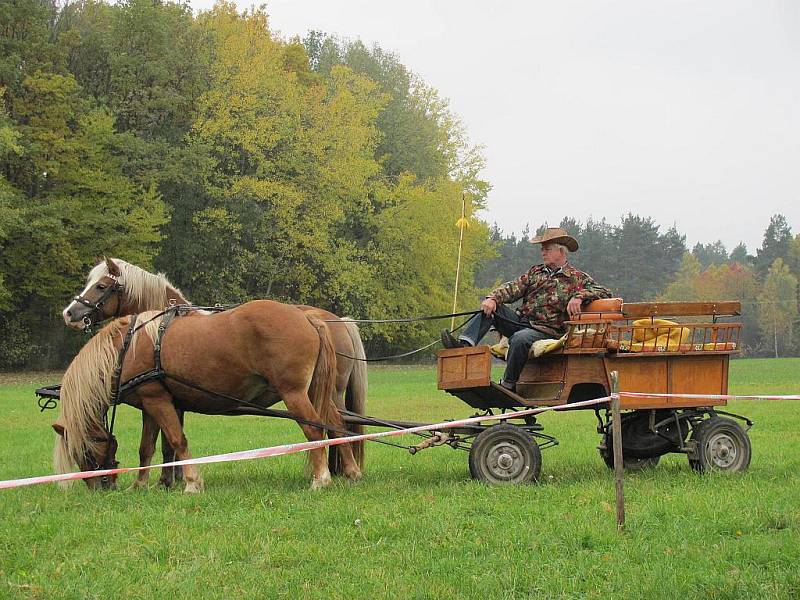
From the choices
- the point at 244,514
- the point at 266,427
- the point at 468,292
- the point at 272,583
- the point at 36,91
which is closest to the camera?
the point at 272,583

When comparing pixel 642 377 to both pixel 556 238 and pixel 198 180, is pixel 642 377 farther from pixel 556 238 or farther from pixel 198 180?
pixel 198 180

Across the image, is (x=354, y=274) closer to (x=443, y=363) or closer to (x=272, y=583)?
(x=443, y=363)

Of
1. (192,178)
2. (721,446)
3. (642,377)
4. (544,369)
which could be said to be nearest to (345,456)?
(544,369)

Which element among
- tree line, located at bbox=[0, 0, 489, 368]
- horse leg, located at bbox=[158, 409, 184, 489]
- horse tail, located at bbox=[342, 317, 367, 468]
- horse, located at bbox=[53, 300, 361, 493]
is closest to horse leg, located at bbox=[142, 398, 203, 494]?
horse, located at bbox=[53, 300, 361, 493]

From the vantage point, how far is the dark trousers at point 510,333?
27.9ft

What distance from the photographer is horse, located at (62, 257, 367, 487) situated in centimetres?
948

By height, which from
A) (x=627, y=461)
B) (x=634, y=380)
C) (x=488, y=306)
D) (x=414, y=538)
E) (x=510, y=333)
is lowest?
(x=414, y=538)

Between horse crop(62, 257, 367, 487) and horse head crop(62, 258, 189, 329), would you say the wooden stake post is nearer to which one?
horse crop(62, 257, 367, 487)

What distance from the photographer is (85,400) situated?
8.54 m

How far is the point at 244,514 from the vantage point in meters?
6.96

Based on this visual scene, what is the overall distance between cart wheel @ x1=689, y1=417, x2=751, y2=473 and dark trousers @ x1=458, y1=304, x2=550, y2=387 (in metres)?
1.72

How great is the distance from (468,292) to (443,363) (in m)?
44.3

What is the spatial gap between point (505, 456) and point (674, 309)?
1.96 metres

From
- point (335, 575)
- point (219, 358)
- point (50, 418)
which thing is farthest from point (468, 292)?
point (335, 575)
